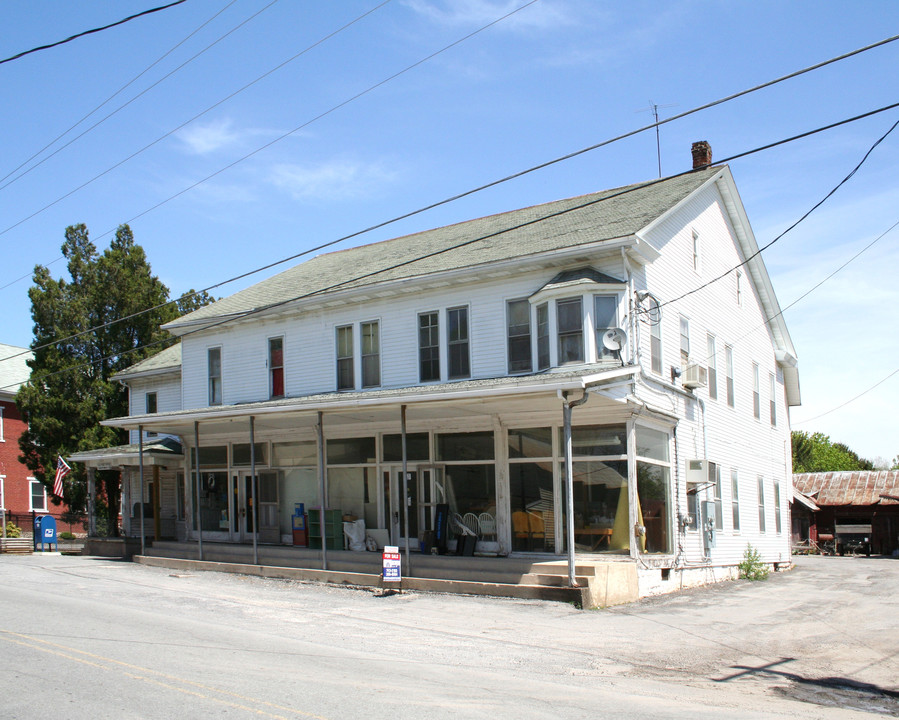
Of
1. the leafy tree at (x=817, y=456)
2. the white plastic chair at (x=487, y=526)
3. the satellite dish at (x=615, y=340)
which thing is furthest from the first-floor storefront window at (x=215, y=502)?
the leafy tree at (x=817, y=456)

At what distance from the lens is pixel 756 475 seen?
24.8m

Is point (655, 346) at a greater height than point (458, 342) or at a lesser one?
lesser

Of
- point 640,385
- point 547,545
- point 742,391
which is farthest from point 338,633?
point 742,391

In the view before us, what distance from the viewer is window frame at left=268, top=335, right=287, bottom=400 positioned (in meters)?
23.0

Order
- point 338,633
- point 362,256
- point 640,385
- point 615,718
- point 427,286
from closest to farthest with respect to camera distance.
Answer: point 615,718
point 338,633
point 640,385
point 427,286
point 362,256

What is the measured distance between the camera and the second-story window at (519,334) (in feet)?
60.9

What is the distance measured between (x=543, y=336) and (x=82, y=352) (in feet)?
66.2

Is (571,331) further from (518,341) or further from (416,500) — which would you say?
(416,500)

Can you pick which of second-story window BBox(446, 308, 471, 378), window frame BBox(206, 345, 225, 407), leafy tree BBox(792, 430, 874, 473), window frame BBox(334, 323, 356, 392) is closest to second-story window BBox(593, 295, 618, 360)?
second-story window BBox(446, 308, 471, 378)

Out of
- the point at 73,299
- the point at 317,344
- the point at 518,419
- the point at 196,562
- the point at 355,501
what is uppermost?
the point at 73,299

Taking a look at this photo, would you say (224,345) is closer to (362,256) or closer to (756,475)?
(362,256)

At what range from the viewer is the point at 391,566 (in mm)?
16172

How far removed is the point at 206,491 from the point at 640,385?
13.4m

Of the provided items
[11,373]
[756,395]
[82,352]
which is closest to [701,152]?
[756,395]
